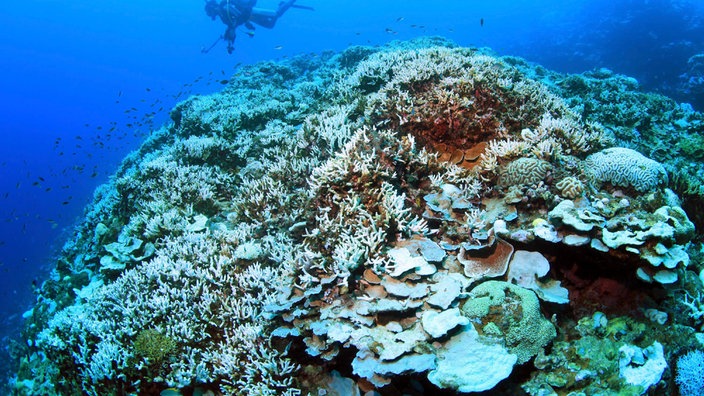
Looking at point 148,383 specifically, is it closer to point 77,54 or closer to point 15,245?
point 15,245

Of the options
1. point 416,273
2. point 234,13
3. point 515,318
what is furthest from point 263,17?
Result: point 515,318

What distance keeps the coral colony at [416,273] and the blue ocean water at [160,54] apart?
37.0ft

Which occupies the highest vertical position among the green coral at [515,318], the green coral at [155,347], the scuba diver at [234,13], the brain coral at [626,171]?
the scuba diver at [234,13]

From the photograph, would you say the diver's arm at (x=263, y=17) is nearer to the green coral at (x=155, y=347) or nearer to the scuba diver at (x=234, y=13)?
the scuba diver at (x=234, y=13)

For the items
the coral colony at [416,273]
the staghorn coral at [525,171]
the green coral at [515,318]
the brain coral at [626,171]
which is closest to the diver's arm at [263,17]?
the coral colony at [416,273]

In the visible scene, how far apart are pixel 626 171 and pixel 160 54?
182m

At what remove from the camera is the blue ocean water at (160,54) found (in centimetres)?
2445

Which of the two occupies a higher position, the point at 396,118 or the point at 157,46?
the point at 157,46

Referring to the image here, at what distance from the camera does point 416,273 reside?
3230mm

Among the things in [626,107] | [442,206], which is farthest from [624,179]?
[626,107]

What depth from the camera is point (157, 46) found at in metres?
150

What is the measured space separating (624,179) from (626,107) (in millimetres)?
7790

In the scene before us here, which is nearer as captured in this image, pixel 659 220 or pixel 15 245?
pixel 659 220

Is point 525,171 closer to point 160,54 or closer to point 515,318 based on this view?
point 515,318
